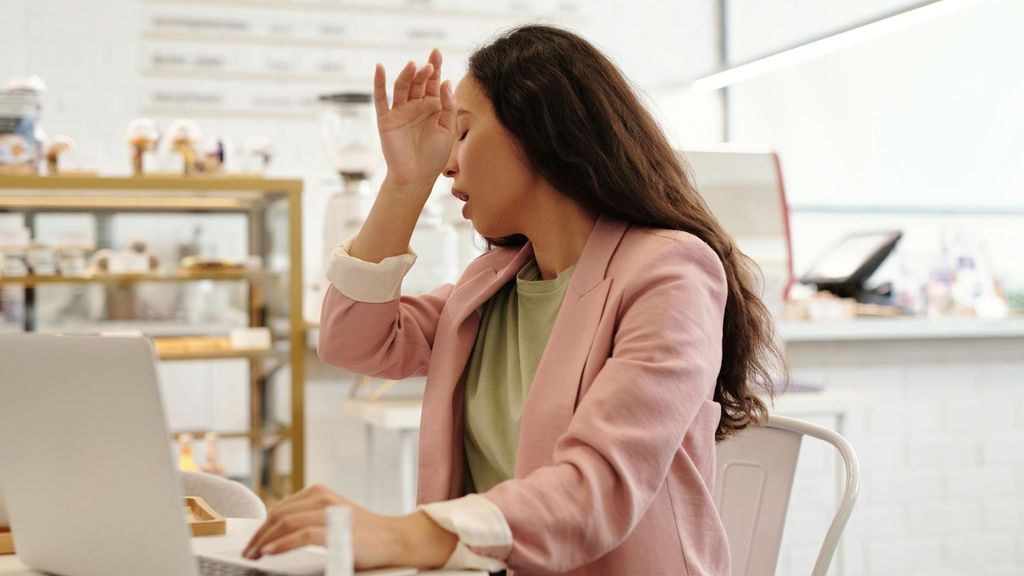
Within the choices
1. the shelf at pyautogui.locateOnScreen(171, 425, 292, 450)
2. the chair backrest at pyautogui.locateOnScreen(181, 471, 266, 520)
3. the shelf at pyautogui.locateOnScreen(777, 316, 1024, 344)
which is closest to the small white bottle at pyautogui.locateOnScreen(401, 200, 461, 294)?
the shelf at pyautogui.locateOnScreen(171, 425, 292, 450)

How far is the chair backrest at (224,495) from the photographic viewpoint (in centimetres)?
151

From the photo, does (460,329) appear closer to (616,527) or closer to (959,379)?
(616,527)

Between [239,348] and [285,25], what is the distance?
181 cm

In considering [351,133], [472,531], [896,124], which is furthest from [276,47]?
[472,531]

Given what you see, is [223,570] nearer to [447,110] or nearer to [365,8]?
[447,110]

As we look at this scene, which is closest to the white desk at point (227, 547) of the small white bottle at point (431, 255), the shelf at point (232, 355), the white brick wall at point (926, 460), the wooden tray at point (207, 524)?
the wooden tray at point (207, 524)

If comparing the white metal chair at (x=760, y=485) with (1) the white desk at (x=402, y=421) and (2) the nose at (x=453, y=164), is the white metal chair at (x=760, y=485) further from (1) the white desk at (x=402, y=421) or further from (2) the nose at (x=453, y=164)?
(1) the white desk at (x=402, y=421)

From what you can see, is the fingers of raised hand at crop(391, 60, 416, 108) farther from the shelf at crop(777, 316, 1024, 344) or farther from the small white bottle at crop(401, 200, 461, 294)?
the shelf at crop(777, 316, 1024, 344)

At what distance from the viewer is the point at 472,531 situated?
3.10ft

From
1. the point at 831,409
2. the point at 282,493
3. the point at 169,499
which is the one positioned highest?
the point at 169,499

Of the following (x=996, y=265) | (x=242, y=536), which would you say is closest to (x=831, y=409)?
(x=242, y=536)

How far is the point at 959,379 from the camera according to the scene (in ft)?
11.7

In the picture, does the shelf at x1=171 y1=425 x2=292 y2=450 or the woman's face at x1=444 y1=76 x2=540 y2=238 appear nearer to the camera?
the woman's face at x1=444 y1=76 x2=540 y2=238

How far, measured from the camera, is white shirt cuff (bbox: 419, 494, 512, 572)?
3.10ft
